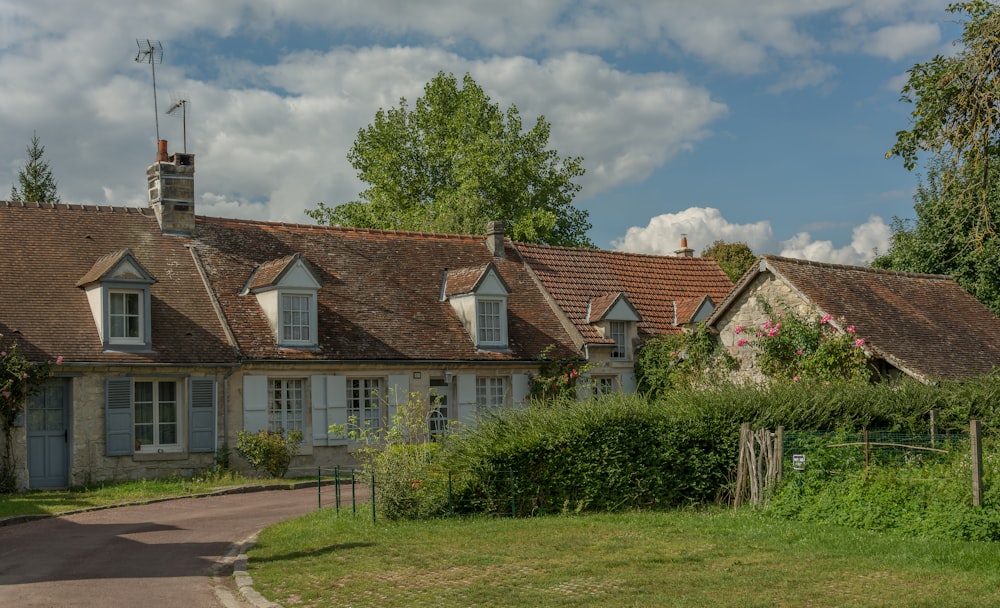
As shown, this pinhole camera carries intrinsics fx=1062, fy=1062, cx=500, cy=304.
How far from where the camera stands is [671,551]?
1269cm

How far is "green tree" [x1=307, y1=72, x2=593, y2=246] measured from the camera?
4319cm

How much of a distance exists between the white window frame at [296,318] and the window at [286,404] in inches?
37.5

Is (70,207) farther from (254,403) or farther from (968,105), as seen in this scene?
(968,105)

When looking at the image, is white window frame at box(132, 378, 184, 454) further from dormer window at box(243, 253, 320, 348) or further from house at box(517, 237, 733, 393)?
house at box(517, 237, 733, 393)

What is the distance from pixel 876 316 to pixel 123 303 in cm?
1747

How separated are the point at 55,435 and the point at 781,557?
52.6 ft

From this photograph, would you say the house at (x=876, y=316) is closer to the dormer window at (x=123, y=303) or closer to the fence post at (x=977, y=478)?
the fence post at (x=977, y=478)

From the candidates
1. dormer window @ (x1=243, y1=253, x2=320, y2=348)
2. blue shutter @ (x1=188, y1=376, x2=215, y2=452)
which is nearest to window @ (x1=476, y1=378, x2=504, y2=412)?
dormer window @ (x1=243, y1=253, x2=320, y2=348)

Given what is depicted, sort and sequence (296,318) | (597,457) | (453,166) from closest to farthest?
(597,457) < (296,318) < (453,166)

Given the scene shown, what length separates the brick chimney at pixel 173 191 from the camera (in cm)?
2659

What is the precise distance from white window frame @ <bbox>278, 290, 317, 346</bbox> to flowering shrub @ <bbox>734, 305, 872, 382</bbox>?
10567mm

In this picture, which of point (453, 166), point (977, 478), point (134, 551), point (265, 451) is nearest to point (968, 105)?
point (977, 478)

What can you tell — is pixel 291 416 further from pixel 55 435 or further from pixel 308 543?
pixel 308 543

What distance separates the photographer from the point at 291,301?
25.1 m
